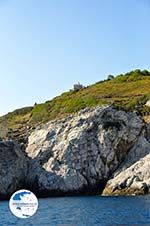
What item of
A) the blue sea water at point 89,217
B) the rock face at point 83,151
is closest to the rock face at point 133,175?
the rock face at point 83,151

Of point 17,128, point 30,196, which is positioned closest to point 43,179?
point 17,128

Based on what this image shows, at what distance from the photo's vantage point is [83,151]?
218 ft

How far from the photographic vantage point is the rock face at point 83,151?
63.8 meters

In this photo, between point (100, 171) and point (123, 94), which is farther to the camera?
point (123, 94)

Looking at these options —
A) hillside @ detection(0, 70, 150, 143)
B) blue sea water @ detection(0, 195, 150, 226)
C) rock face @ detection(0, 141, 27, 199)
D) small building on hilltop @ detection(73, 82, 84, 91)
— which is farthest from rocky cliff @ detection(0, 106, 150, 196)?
small building on hilltop @ detection(73, 82, 84, 91)

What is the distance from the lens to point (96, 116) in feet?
229

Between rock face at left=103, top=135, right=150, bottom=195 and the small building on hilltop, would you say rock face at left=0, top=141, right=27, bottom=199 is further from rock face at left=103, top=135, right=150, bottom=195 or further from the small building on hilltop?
the small building on hilltop

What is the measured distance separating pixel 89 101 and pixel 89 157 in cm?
5196

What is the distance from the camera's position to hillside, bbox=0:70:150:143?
4235 inches

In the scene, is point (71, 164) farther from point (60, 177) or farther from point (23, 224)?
point (23, 224)

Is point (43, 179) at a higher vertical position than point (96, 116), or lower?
lower

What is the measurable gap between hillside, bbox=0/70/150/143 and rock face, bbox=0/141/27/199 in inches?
1065

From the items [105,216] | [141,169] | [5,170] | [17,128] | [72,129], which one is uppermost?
[17,128]

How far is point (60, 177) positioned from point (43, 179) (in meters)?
2.50
